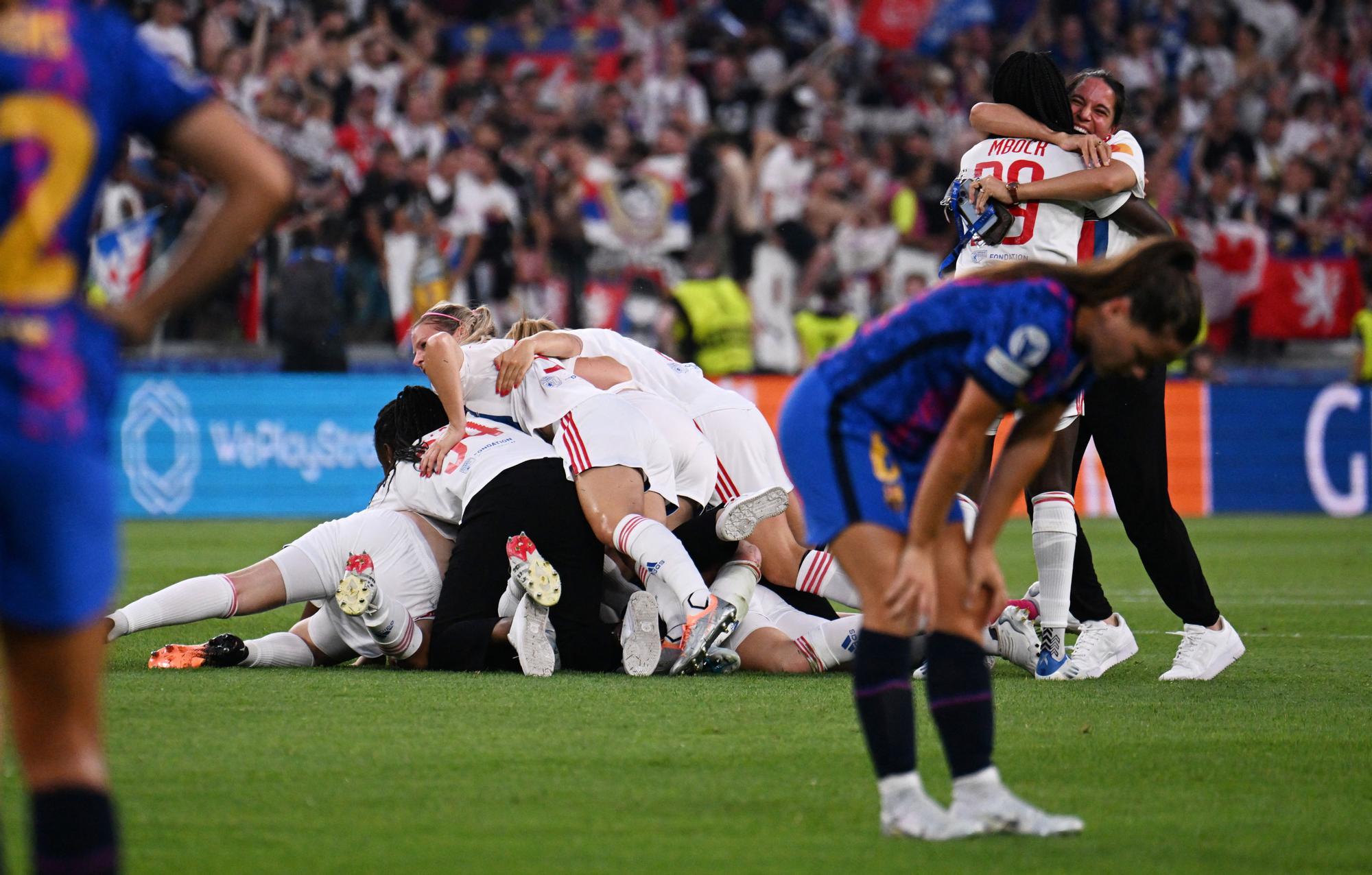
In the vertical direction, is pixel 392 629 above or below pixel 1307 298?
below

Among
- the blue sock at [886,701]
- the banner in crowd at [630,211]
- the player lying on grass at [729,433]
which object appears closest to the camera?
the blue sock at [886,701]

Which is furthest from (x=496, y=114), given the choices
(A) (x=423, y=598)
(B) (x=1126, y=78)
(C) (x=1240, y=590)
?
(A) (x=423, y=598)

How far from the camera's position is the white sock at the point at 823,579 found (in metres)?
7.26

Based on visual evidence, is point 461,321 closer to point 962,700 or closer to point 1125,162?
point 1125,162

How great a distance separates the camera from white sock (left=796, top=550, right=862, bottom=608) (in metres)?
7.26

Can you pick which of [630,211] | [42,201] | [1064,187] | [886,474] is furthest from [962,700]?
[630,211]

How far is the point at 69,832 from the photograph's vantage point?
8.84ft

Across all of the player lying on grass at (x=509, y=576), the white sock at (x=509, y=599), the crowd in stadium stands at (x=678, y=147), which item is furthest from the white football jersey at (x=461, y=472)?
the crowd in stadium stands at (x=678, y=147)

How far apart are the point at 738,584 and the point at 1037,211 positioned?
6.26ft

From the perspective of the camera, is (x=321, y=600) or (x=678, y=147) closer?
(x=321, y=600)

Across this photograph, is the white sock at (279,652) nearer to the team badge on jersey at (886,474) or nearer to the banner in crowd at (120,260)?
the team badge on jersey at (886,474)

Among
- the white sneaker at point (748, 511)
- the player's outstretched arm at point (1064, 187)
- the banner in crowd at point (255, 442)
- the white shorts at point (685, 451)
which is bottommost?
the banner in crowd at point (255, 442)

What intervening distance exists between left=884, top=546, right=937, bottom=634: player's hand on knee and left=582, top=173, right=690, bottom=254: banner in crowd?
13.2 meters

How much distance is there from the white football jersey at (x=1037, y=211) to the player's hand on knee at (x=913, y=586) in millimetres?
3181
